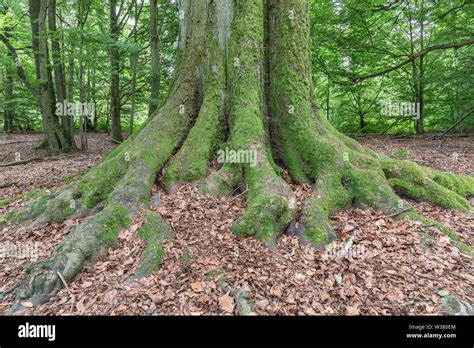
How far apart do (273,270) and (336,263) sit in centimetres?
73

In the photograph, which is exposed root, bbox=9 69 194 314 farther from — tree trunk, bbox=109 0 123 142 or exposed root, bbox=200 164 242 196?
tree trunk, bbox=109 0 123 142

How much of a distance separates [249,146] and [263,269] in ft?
6.57

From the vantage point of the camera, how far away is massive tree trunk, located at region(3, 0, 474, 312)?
4.09 metres

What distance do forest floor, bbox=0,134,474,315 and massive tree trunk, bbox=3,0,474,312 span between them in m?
0.30

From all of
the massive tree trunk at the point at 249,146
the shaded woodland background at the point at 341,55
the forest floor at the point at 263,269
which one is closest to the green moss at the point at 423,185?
the massive tree trunk at the point at 249,146

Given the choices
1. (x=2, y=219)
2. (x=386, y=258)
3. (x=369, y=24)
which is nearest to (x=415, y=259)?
(x=386, y=258)

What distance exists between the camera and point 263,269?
310 centimetres

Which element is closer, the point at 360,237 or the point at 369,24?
the point at 360,237

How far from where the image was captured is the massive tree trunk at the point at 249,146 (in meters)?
4.09
